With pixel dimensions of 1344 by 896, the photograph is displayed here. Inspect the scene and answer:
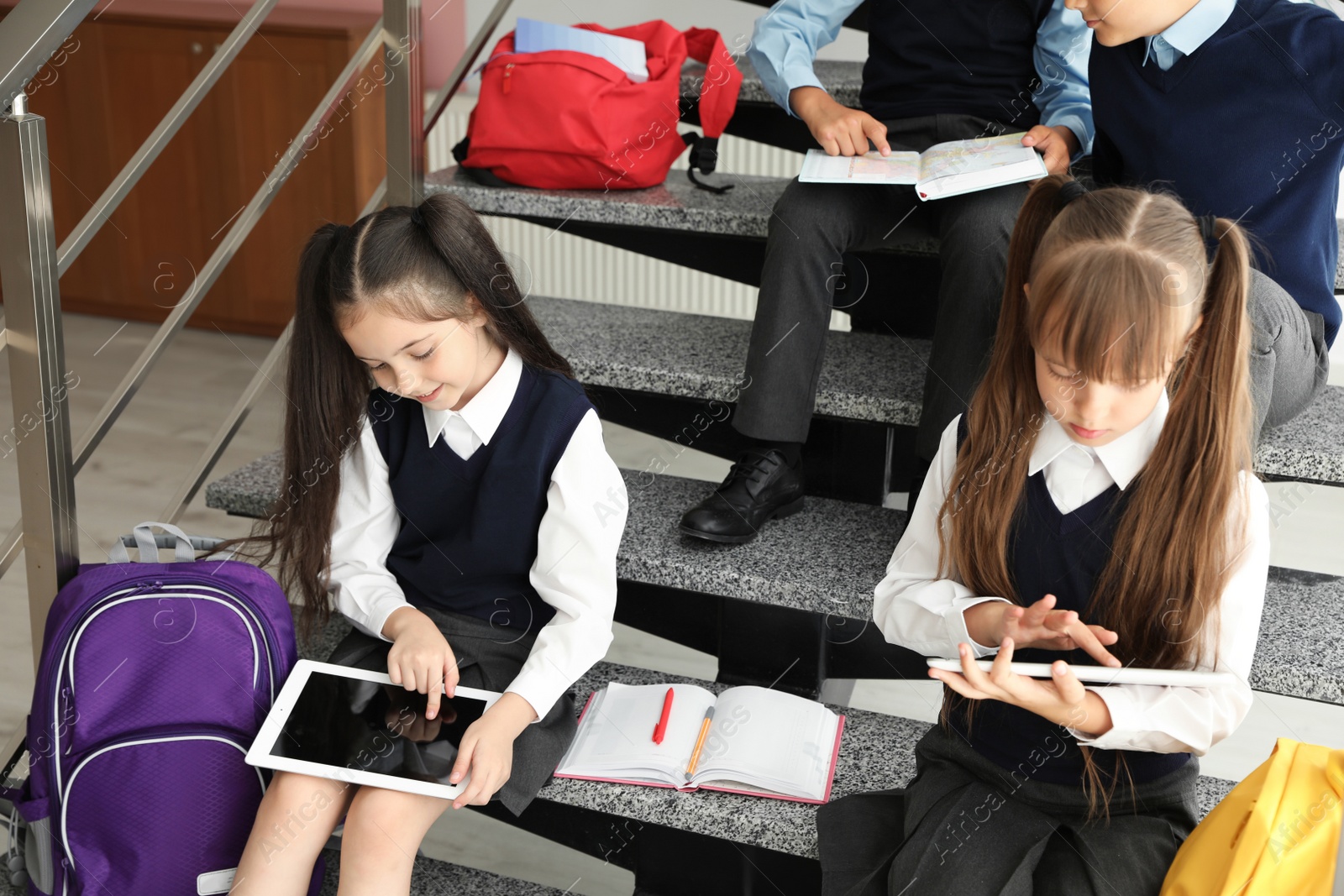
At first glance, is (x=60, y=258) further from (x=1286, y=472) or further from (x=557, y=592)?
(x=1286, y=472)

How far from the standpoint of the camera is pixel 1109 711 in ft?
3.33

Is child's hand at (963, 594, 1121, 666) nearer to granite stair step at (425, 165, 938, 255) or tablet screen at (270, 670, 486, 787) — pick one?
tablet screen at (270, 670, 486, 787)

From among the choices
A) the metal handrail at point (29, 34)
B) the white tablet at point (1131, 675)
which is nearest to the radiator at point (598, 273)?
the metal handrail at point (29, 34)

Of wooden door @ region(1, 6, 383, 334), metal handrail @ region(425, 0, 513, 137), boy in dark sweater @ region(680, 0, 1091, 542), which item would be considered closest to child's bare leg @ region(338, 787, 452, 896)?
boy in dark sweater @ region(680, 0, 1091, 542)

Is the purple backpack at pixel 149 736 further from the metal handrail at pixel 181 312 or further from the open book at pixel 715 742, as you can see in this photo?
the open book at pixel 715 742

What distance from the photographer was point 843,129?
164 centimetres

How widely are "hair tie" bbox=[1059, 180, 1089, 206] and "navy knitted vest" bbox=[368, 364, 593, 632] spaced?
0.57m

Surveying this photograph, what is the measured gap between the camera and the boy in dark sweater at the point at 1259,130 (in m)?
1.36

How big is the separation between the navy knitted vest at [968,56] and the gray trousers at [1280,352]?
53cm

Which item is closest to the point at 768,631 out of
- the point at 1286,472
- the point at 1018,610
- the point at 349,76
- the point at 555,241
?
the point at 1018,610

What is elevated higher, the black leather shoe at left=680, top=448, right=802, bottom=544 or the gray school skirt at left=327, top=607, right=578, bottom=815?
the black leather shoe at left=680, top=448, right=802, bottom=544

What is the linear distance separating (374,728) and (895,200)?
3.33ft

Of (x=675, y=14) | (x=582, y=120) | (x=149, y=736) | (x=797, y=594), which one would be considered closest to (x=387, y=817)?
(x=149, y=736)

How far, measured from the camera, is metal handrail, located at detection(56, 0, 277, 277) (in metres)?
1.49
